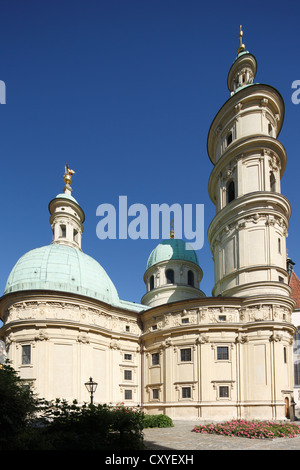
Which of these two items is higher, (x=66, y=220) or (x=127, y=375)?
(x=66, y=220)

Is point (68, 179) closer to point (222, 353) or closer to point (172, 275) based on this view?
point (172, 275)

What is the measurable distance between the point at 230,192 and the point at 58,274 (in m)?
19.4

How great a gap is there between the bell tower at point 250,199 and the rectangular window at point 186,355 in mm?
6373

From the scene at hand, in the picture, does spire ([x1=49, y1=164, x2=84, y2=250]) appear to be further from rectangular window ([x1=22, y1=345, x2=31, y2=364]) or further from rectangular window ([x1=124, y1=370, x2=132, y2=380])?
rectangular window ([x1=124, y1=370, x2=132, y2=380])

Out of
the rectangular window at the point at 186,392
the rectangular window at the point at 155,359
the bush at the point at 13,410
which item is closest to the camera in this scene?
the bush at the point at 13,410

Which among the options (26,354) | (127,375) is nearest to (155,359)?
(127,375)

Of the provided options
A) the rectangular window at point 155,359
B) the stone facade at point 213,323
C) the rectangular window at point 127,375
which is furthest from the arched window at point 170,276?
the rectangular window at point 127,375

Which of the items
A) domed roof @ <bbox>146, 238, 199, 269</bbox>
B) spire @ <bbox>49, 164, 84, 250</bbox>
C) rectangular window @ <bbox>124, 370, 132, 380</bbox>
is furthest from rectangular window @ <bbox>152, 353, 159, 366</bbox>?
spire @ <bbox>49, 164, 84, 250</bbox>

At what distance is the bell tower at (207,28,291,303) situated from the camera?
3375 cm

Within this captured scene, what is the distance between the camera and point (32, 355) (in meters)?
31.7

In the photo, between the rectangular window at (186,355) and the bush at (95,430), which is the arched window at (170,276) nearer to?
the rectangular window at (186,355)

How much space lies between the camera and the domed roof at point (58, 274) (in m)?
35.6

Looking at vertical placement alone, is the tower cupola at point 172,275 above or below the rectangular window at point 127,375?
above

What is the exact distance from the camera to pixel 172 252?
167ft
